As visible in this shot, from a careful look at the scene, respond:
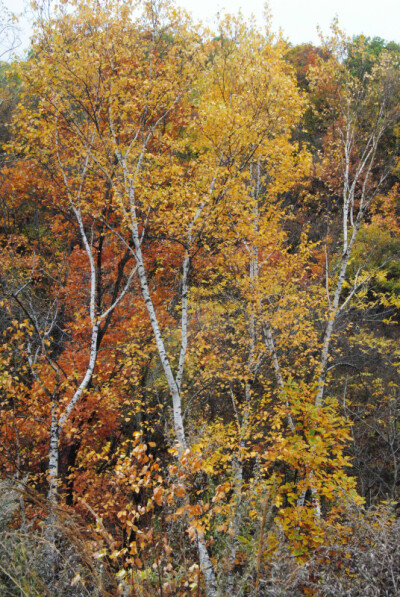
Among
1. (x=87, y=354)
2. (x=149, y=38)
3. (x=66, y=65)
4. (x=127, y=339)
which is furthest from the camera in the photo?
(x=127, y=339)

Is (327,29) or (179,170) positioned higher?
(327,29)

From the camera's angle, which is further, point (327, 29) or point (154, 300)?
point (154, 300)

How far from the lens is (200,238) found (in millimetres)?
8266

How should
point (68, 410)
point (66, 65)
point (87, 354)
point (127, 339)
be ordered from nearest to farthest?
point (68, 410), point (66, 65), point (87, 354), point (127, 339)

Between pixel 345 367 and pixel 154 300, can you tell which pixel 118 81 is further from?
pixel 345 367

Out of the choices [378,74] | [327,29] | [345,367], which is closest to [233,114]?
[327,29]

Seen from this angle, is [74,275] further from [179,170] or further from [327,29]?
[327,29]

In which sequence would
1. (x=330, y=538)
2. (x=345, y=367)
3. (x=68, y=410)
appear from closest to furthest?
(x=330, y=538), (x=68, y=410), (x=345, y=367)

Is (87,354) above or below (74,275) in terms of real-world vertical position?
below

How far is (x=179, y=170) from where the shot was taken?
322 inches

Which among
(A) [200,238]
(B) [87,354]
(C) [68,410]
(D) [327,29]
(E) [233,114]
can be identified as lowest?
(B) [87,354]

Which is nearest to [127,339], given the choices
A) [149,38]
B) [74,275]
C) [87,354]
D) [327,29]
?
[87,354]

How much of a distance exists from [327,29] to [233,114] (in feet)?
16.0

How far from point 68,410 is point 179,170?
5.55 metres
